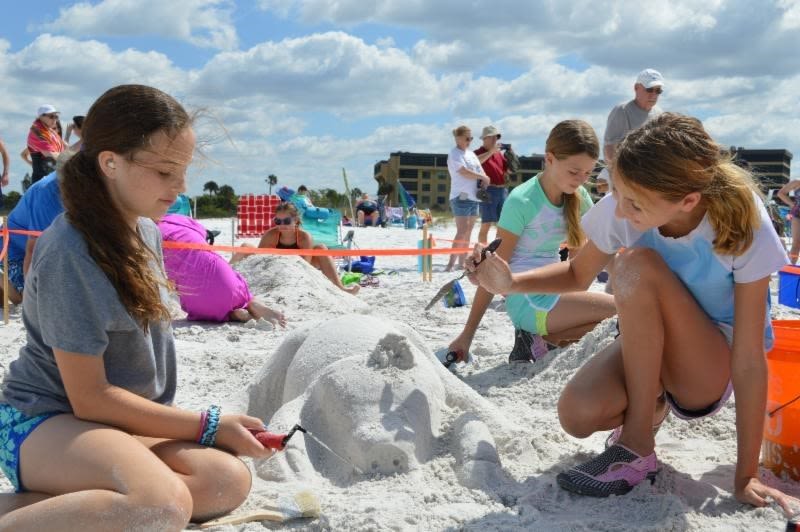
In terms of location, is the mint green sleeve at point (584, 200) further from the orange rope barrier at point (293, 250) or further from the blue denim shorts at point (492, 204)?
the blue denim shorts at point (492, 204)


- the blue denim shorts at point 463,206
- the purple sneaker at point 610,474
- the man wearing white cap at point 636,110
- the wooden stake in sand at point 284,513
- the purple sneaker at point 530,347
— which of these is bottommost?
the wooden stake in sand at point 284,513

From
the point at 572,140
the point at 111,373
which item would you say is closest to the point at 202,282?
the point at 572,140

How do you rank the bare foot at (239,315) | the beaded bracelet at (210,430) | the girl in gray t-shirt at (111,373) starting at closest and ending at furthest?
the girl in gray t-shirt at (111,373), the beaded bracelet at (210,430), the bare foot at (239,315)

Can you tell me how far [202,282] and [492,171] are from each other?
4256 millimetres

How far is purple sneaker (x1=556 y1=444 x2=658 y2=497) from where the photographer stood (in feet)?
7.53

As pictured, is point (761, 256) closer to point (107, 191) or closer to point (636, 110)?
point (107, 191)

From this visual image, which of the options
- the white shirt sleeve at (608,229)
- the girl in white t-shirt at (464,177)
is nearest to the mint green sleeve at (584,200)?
the white shirt sleeve at (608,229)

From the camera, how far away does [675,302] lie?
7.70ft

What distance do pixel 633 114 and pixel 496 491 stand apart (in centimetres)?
460

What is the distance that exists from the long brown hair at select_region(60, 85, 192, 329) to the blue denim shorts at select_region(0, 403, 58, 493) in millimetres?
358

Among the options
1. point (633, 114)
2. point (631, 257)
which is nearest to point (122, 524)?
point (631, 257)

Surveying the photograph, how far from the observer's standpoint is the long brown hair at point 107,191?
197 centimetres

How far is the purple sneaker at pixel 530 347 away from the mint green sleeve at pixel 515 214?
0.51m

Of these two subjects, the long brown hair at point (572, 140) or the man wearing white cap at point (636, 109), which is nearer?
the long brown hair at point (572, 140)
